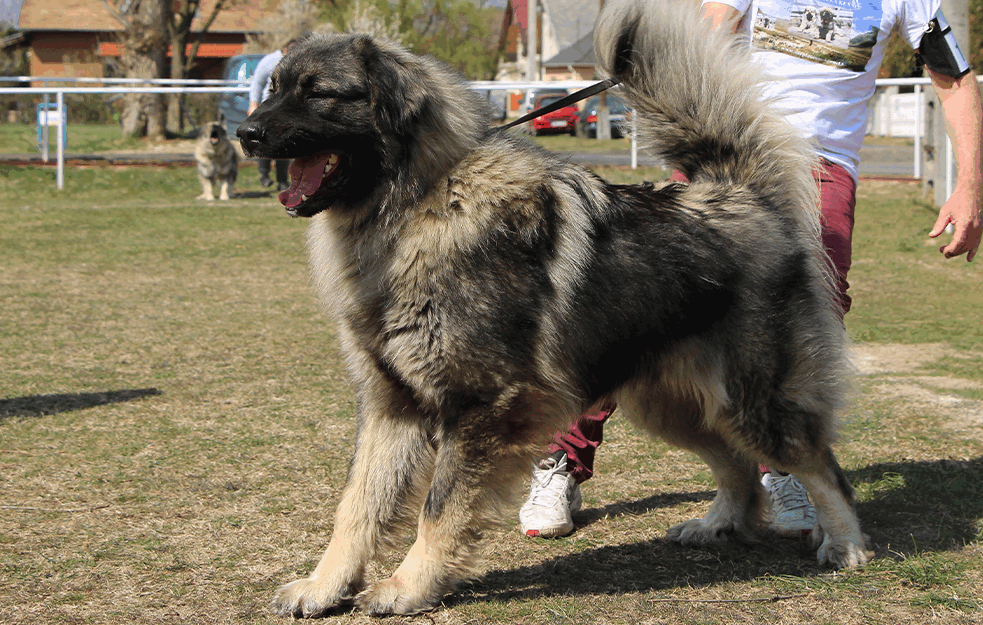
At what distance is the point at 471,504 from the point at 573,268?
0.78 m

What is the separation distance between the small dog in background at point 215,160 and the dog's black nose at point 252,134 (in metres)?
11.2

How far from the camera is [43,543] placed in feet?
10.2

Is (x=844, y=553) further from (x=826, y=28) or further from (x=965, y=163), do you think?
(x=826, y=28)

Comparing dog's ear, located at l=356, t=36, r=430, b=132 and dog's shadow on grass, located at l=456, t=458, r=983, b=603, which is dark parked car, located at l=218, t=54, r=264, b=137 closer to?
dog's ear, located at l=356, t=36, r=430, b=132

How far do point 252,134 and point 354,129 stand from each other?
0.30m

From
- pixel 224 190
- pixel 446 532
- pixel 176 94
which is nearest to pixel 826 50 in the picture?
pixel 446 532

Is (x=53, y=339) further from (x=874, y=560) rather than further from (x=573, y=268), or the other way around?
(x=874, y=560)

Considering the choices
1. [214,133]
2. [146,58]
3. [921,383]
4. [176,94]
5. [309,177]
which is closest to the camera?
[309,177]

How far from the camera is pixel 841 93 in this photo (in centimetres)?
334

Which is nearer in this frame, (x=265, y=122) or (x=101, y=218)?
(x=265, y=122)

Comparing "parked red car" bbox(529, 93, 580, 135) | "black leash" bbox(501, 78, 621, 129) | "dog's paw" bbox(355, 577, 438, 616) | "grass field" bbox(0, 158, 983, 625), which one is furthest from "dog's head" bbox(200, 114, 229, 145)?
"parked red car" bbox(529, 93, 580, 135)

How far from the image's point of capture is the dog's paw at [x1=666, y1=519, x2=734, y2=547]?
332 cm

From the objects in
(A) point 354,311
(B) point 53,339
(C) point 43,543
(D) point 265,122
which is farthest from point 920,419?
(B) point 53,339

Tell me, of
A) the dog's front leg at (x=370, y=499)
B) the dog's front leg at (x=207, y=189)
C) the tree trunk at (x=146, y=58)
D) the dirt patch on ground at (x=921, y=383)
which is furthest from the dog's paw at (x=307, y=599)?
the tree trunk at (x=146, y=58)
